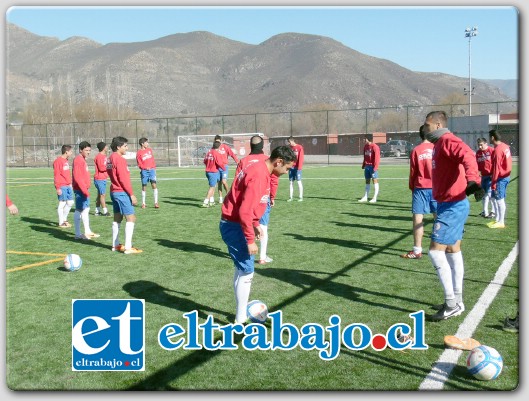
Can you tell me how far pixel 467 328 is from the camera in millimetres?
6168

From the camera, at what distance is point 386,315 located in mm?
6691

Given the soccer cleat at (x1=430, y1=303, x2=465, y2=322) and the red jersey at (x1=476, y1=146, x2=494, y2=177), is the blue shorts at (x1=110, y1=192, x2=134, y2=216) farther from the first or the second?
the red jersey at (x1=476, y1=146, x2=494, y2=177)

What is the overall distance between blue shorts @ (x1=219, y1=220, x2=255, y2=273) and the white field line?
2211mm

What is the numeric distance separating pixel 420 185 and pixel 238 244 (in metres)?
4.68

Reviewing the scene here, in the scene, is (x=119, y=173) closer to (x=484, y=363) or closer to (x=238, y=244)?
(x=238, y=244)

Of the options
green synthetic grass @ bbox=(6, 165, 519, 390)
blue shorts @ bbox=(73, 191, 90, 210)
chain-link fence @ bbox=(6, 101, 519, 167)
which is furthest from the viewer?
chain-link fence @ bbox=(6, 101, 519, 167)

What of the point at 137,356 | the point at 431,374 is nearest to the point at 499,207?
the point at 431,374

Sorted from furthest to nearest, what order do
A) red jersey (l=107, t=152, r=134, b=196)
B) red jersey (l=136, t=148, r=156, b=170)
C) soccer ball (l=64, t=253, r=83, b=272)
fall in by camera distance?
red jersey (l=136, t=148, r=156, b=170) < red jersey (l=107, t=152, r=134, b=196) < soccer ball (l=64, t=253, r=83, b=272)

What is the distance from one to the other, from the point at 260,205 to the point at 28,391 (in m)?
2.82

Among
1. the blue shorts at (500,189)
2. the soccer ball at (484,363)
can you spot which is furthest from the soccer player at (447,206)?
the blue shorts at (500,189)

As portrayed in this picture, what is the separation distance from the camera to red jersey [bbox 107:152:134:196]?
1030 cm

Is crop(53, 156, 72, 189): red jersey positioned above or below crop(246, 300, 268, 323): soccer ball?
above

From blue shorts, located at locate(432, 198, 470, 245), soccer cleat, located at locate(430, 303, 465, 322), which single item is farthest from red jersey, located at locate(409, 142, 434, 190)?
soccer cleat, located at locate(430, 303, 465, 322)

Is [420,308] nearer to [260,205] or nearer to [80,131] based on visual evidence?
[260,205]
